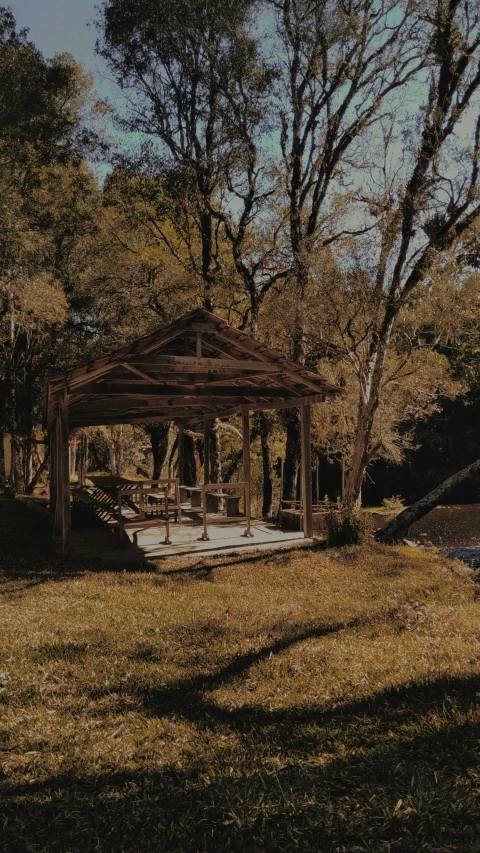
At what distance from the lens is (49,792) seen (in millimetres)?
3461

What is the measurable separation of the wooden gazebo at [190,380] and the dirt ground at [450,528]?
7.86m

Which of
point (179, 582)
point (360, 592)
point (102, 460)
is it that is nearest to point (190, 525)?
point (179, 582)

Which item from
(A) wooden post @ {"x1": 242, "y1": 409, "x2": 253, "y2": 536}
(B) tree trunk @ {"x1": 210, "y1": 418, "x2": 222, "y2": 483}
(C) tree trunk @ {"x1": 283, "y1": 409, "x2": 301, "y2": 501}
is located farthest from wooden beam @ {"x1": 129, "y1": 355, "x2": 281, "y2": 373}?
(B) tree trunk @ {"x1": 210, "y1": 418, "x2": 222, "y2": 483}

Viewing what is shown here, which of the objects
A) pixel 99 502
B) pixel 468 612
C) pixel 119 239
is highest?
pixel 119 239

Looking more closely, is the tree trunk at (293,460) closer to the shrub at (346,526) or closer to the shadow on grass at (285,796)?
the shrub at (346,526)

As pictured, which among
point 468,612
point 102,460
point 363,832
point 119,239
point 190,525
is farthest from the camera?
point 102,460

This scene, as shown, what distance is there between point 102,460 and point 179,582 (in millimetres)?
32329

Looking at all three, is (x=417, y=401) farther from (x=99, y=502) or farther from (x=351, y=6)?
(x=351, y=6)

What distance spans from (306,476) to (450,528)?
11.7 m

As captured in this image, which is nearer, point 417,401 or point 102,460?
point 417,401

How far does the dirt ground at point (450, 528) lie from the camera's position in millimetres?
18158

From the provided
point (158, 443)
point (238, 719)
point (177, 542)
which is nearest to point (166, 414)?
point (177, 542)

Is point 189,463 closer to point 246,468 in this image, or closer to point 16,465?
point 16,465

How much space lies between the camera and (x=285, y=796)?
3.33 m
